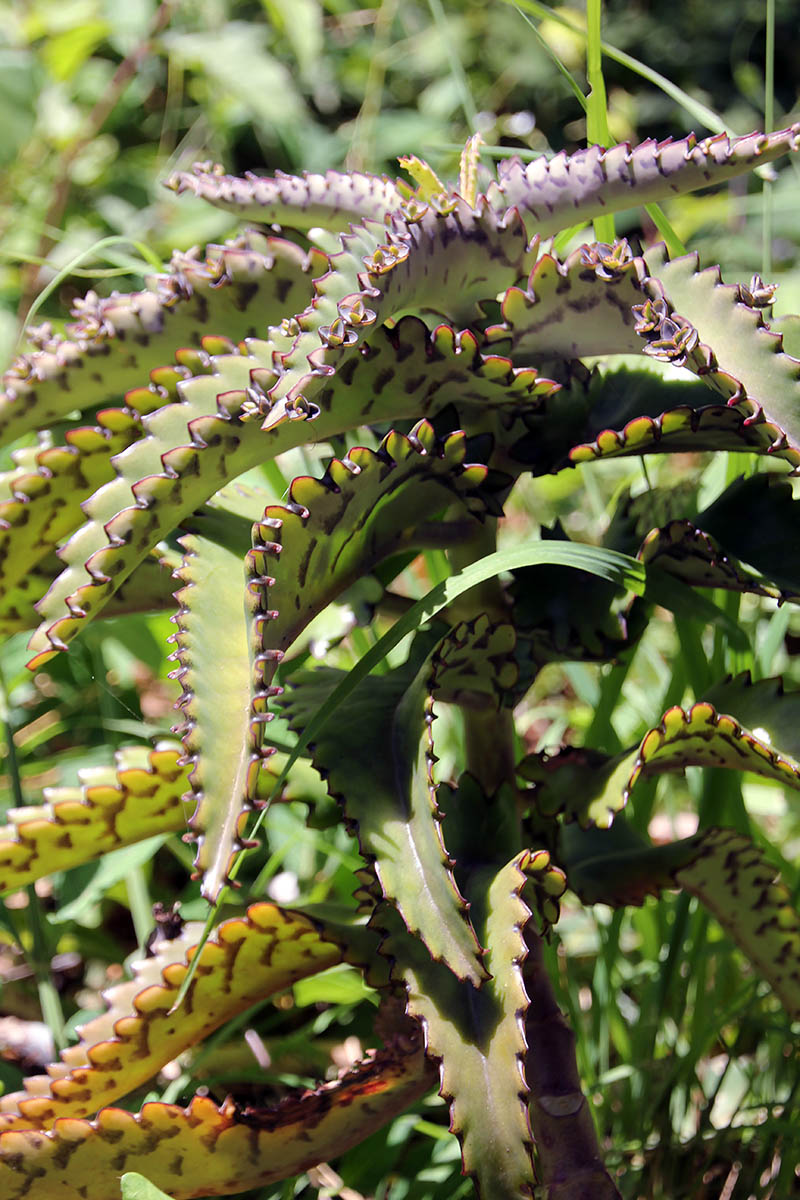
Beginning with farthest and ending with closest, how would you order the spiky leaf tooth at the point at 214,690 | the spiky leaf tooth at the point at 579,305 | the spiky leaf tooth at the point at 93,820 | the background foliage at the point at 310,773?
the background foliage at the point at 310,773, the spiky leaf tooth at the point at 93,820, the spiky leaf tooth at the point at 579,305, the spiky leaf tooth at the point at 214,690

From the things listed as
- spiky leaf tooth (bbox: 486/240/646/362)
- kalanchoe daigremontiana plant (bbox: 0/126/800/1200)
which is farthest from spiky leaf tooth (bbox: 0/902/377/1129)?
spiky leaf tooth (bbox: 486/240/646/362)

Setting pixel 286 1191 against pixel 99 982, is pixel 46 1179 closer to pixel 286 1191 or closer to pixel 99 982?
pixel 286 1191

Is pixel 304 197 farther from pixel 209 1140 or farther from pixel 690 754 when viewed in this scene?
pixel 209 1140

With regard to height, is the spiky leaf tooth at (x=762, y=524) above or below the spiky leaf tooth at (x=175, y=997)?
above

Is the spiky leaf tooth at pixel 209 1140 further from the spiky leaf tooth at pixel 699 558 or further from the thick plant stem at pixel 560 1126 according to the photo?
the spiky leaf tooth at pixel 699 558

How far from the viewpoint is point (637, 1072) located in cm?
78

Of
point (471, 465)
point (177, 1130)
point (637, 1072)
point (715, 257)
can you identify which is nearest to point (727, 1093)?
point (637, 1072)

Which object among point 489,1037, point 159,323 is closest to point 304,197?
point 159,323

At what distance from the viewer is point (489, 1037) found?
460 millimetres

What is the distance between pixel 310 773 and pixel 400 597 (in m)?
0.16

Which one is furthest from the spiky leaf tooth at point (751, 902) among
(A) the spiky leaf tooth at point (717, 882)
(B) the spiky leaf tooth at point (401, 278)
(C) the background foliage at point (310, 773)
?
(B) the spiky leaf tooth at point (401, 278)

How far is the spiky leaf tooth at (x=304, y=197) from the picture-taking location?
572mm

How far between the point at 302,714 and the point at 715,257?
1942mm

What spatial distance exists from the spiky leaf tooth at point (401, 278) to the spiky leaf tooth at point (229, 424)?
0.05ft
